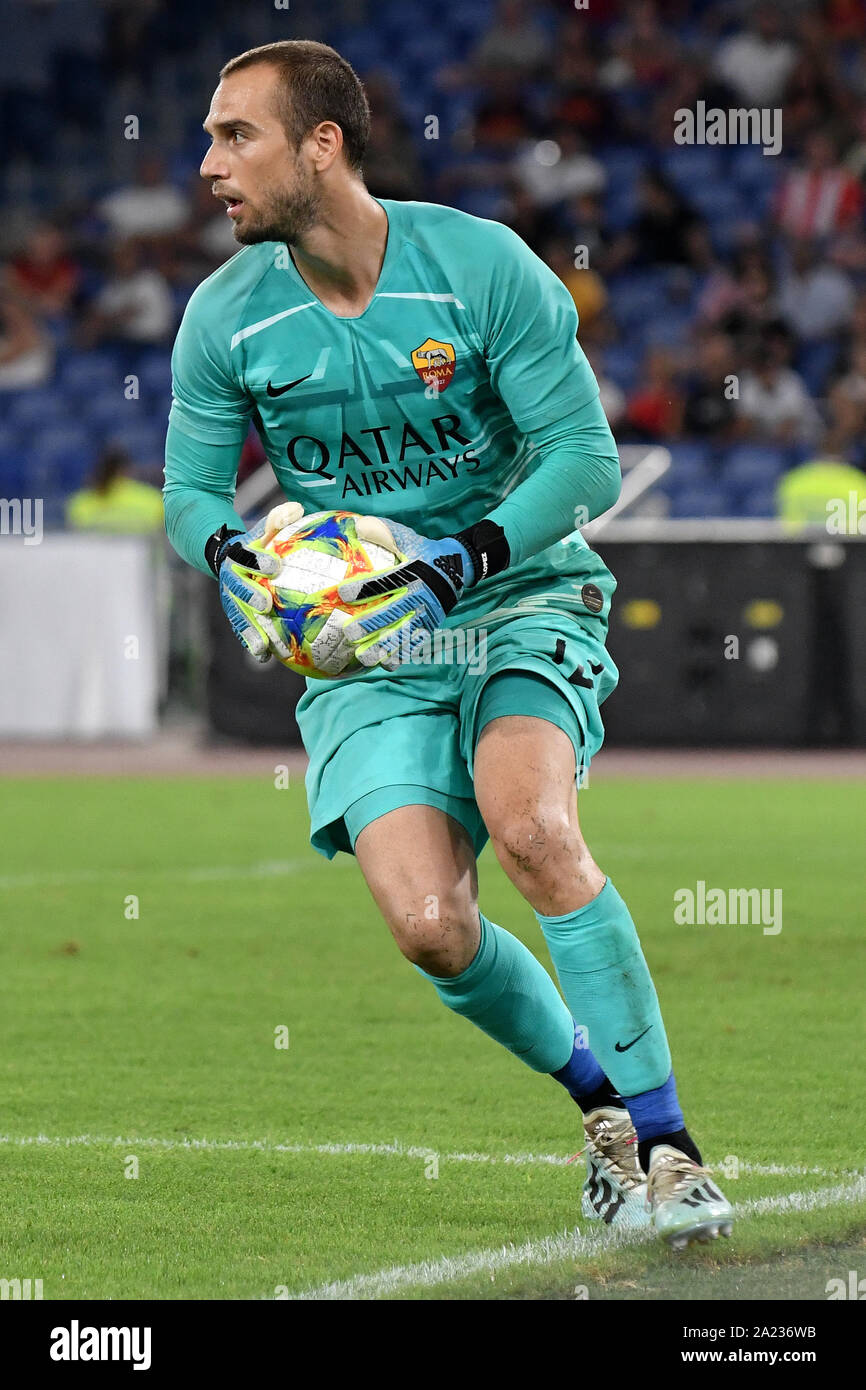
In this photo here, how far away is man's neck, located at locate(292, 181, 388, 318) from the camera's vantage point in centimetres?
423

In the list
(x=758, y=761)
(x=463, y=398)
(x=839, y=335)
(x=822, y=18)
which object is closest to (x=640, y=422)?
(x=839, y=335)

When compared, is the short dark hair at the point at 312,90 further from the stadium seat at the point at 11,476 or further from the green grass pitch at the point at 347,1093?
the stadium seat at the point at 11,476

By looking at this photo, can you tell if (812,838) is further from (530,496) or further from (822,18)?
(822,18)

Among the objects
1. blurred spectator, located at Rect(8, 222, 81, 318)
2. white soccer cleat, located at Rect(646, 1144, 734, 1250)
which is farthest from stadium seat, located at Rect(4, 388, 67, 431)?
white soccer cleat, located at Rect(646, 1144, 734, 1250)

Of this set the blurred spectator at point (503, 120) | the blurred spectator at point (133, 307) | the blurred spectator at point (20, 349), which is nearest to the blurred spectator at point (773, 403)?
the blurred spectator at point (503, 120)

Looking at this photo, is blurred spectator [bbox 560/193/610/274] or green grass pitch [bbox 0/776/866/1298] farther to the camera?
blurred spectator [bbox 560/193/610/274]

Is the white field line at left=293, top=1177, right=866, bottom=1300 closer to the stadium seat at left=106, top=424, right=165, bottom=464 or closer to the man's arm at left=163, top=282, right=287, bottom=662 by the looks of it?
the man's arm at left=163, top=282, right=287, bottom=662

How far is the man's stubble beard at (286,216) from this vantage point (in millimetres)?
4117

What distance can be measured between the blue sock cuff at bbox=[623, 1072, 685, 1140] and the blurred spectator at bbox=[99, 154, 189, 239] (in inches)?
683

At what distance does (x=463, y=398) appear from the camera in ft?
14.0

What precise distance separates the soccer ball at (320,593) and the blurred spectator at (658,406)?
13.1m

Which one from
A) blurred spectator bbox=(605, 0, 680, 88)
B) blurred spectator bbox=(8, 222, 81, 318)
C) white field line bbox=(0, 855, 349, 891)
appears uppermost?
blurred spectator bbox=(605, 0, 680, 88)

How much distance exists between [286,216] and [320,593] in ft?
2.54

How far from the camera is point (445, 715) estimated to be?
4352 millimetres
